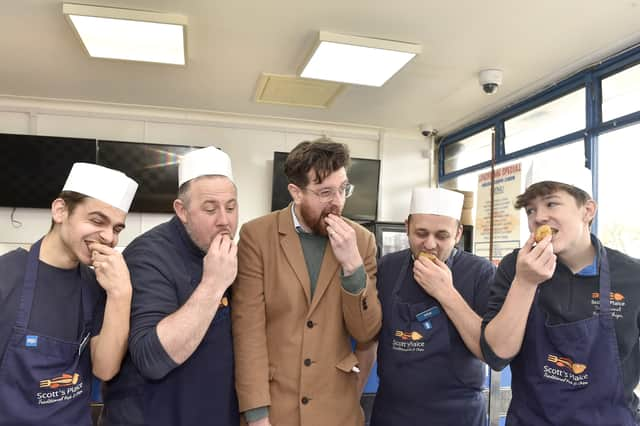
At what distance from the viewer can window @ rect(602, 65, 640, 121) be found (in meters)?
4.05

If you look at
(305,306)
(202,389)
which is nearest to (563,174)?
(305,306)

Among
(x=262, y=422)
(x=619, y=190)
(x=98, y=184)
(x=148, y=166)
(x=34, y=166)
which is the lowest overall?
(x=262, y=422)

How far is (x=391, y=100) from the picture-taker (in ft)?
17.9

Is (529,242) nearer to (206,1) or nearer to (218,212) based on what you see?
(218,212)

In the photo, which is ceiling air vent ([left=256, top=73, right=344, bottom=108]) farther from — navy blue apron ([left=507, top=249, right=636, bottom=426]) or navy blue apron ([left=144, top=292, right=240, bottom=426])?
navy blue apron ([left=507, top=249, right=636, bottom=426])

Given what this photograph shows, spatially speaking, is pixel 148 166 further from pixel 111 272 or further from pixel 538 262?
pixel 538 262

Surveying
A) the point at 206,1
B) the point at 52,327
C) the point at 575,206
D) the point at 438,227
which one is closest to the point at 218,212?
the point at 52,327

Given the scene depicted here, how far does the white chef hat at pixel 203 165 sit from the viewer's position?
1712 millimetres

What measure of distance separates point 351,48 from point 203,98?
89.3 inches

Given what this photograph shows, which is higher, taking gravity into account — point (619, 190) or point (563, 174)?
point (619, 190)

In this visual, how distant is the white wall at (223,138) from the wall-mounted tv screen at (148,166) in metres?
0.23

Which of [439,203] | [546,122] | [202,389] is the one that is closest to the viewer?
[202,389]

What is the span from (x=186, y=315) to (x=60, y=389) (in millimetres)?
419

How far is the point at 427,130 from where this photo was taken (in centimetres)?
666
